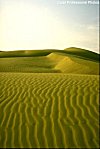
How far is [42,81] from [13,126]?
502 centimetres

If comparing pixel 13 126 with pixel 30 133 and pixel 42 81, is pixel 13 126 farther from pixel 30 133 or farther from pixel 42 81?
pixel 42 81

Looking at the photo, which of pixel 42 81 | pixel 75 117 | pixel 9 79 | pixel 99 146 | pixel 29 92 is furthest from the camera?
pixel 9 79

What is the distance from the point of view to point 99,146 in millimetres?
5438

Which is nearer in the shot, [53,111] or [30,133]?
[30,133]

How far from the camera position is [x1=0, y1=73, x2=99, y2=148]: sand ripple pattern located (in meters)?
5.79

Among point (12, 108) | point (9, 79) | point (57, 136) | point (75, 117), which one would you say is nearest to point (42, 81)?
point (9, 79)

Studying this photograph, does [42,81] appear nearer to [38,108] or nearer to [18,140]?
[38,108]

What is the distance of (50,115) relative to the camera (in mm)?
7059

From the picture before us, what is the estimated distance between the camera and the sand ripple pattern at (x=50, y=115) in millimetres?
5789

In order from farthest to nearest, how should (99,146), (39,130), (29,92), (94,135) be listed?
1. (29,92)
2. (39,130)
3. (94,135)
4. (99,146)

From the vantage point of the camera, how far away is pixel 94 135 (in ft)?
19.3

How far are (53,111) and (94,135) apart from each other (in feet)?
5.77

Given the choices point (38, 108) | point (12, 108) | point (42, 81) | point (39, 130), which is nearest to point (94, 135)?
point (39, 130)

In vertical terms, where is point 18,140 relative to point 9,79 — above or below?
below
